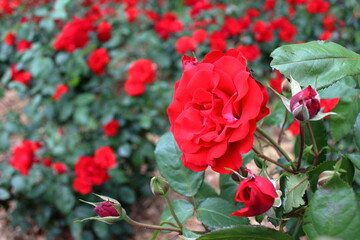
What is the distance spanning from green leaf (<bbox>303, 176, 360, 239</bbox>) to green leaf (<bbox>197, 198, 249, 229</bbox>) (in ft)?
0.67

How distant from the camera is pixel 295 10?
306cm

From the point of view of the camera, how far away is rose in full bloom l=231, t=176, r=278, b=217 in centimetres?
45

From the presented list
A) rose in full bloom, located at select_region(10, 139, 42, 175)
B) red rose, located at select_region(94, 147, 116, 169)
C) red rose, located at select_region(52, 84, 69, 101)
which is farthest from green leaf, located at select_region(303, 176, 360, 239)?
red rose, located at select_region(52, 84, 69, 101)

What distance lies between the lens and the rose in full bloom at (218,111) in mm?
497

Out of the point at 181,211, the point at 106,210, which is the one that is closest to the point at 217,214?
the point at 181,211

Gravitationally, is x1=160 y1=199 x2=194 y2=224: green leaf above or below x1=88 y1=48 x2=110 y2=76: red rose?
above

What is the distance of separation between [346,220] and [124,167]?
→ 1749mm

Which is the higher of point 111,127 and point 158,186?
point 158,186

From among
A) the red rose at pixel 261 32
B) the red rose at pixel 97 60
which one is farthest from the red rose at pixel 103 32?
the red rose at pixel 261 32

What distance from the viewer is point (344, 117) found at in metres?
0.71

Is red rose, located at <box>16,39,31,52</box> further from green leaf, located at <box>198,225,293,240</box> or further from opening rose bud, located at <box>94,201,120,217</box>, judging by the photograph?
green leaf, located at <box>198,225,293,240</box>

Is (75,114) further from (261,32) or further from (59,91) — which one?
(261,32)

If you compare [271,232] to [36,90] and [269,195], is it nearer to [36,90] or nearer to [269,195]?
[269,195]

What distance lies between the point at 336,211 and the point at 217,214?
265mm
